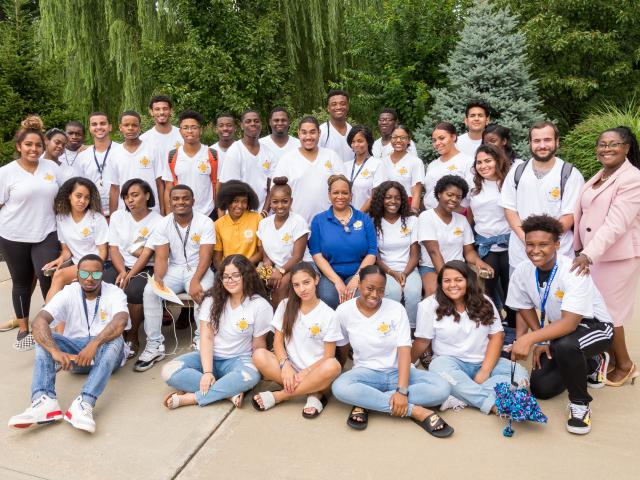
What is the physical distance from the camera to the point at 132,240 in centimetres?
490

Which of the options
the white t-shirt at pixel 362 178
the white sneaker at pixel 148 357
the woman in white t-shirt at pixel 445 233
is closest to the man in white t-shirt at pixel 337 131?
the white t-shirt at pixel 362 178

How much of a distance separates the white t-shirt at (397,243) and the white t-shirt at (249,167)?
4.74 feet

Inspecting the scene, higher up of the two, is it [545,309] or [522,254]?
[522,254]

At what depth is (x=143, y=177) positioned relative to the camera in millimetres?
5543

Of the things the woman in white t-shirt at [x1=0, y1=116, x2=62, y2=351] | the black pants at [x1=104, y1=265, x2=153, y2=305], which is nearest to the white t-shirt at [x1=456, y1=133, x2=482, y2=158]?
the black pants at [x1=104, y1=265, x2=153, y2=305]

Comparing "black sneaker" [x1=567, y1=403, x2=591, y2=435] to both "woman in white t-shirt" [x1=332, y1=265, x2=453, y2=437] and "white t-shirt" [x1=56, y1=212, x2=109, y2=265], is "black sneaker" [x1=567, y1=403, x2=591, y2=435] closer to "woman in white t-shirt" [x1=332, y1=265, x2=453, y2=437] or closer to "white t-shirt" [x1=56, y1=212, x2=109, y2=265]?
"woman in white t-shirt" [x1=332, y1=265, x2=453, y2=437]

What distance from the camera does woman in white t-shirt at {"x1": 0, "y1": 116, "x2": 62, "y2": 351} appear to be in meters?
4.90

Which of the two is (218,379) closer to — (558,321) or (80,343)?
(80,343)

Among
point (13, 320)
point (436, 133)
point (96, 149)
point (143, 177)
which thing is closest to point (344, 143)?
point (436, 133)

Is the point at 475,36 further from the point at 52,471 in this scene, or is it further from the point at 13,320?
the point at 52,471

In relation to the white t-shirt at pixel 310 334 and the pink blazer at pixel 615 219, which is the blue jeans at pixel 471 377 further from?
the pink blazer at pixel 615 219

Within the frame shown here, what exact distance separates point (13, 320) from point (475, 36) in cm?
724

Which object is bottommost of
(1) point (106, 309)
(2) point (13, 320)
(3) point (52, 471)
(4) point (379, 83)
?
(3) point (52, 471)

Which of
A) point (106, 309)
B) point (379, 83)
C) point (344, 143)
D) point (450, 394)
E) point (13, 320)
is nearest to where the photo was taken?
point (450, 394)
